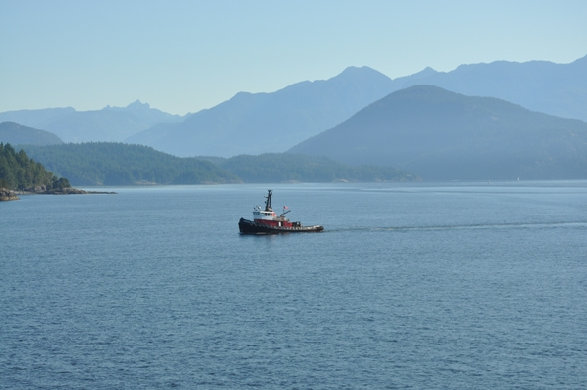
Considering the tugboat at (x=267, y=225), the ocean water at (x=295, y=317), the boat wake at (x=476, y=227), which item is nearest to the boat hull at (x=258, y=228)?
the tugboat at (x=267, y=225)

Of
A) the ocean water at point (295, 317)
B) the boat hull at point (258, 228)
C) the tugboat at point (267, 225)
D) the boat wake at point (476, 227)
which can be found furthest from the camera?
the boat wake at point (476, 227)

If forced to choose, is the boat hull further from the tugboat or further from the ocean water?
the ocean water

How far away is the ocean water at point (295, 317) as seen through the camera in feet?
203

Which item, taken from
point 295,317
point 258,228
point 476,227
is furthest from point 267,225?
point 295,317

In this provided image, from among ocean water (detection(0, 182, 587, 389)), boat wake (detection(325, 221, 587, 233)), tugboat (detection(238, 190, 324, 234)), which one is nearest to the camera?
ocean water (detection(0, 182, 587, 389))

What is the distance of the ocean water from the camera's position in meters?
61.9

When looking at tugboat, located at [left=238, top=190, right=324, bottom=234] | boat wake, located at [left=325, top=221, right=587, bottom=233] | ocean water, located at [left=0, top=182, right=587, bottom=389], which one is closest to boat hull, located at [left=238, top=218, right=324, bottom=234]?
tugboat, located at [left=238, top=190, right=324, bottom=234]

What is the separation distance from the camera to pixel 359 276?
108125mm

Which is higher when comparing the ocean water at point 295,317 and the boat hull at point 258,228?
the boat hull at point 258,228

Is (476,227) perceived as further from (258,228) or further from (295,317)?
(295,317)

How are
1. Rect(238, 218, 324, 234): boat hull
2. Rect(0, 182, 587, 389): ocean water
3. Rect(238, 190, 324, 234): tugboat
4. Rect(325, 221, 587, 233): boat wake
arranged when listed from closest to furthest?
Rect(0, 182, 587, 389): ocean water
Rect(238, 218, 324, 234): boat hull
Rect(238, 190, 324, 234): tugboat
Rect(325, 221, 587, 233): boat wake

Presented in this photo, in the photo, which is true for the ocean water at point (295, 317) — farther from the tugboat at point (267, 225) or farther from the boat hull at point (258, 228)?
the tugboat at point (267, 225)

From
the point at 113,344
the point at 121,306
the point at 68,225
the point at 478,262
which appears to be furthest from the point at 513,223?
the point at 113,344

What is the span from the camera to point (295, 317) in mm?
80500
